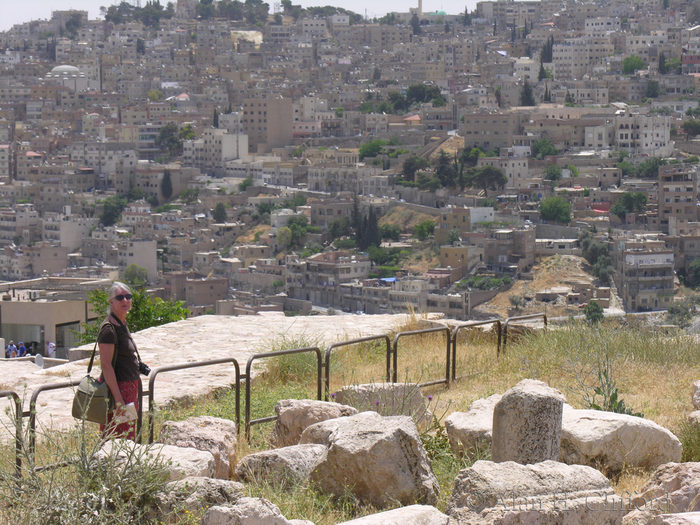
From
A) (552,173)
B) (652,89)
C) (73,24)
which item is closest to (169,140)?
(552,173)

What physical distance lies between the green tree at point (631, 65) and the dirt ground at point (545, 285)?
27.1 m

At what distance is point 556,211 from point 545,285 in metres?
6.83

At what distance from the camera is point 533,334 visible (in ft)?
20.0

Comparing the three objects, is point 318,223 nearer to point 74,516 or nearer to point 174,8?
point 74,516

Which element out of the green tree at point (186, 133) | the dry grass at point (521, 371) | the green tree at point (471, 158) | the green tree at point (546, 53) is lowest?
the green tree at point (471, 158)

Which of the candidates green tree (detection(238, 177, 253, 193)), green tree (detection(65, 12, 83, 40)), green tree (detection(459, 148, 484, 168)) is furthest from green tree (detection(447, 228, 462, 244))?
green tree (detection(65, 12, 83, 40))

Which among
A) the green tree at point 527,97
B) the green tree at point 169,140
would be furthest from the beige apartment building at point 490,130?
the green tree at point 169,140

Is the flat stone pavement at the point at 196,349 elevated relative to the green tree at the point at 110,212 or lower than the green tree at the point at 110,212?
elevated

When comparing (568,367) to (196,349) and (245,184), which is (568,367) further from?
(245,184)

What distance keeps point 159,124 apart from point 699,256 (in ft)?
116

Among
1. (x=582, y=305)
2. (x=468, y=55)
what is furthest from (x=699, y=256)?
(x=468, y=55)

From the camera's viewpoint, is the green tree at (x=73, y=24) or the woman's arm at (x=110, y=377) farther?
the green tree at (x=73, y=24)

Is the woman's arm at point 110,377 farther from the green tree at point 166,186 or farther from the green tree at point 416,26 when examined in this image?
the green tree at point 416,26

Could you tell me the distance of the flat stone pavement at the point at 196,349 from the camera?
5059 millimetres
